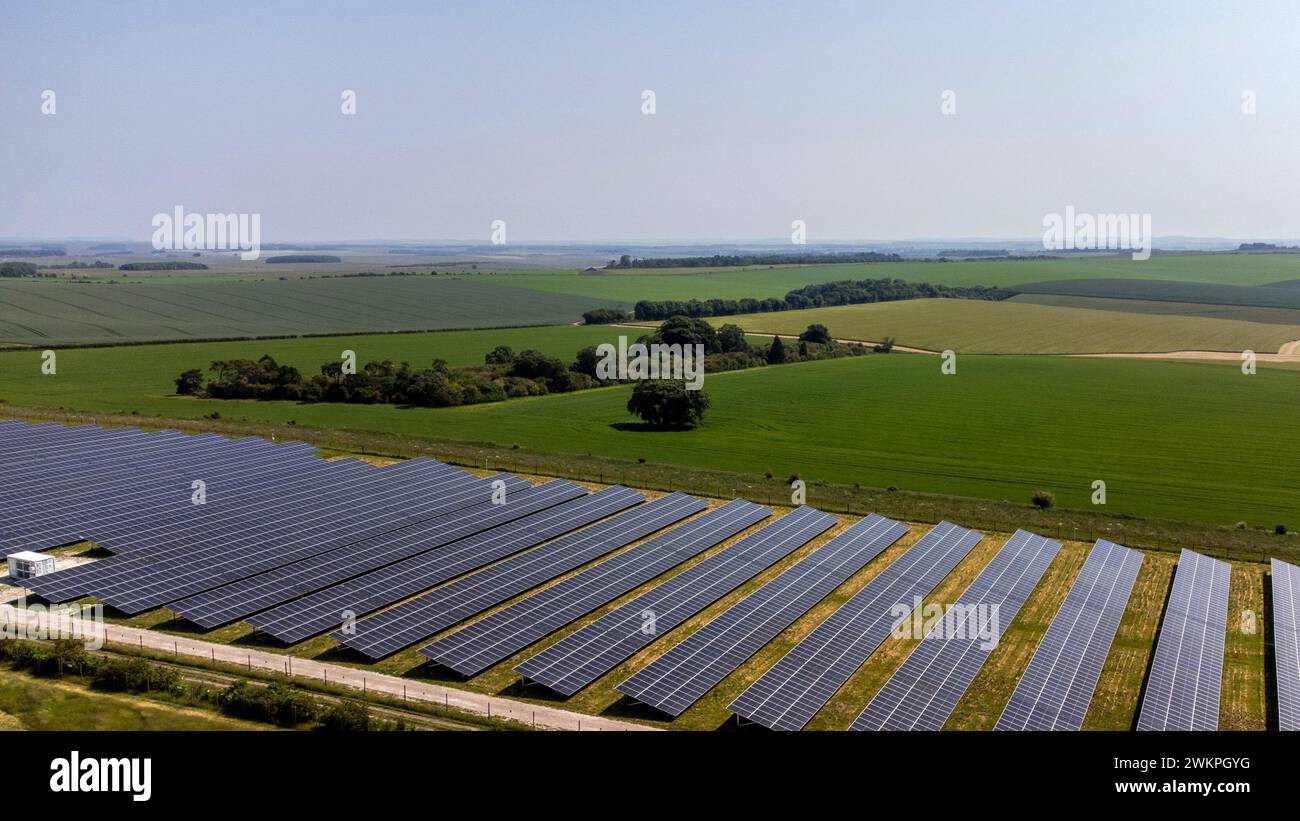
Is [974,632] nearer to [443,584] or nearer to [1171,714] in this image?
[1171,714]

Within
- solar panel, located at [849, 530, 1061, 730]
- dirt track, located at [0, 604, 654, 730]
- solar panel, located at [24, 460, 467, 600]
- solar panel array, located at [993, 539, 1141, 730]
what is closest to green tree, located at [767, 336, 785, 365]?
solar panel, located at [24, 460, 467, 600]

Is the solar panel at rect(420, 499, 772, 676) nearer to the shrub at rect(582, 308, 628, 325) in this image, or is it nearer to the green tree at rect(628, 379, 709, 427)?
the green tree at rect(628, 379, 709, 427)

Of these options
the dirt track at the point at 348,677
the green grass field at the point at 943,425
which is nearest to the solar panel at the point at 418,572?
the dirt track at the point at 348,677

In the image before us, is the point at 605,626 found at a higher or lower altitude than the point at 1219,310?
lower

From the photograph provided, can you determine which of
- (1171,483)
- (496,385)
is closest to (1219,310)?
(1171,483)

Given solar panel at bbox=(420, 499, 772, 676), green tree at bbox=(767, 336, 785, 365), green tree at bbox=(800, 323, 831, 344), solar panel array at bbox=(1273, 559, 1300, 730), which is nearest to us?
solar panel array at bbox=(1273, 559, 1300, 730)

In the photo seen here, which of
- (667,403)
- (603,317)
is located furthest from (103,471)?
(603,317)

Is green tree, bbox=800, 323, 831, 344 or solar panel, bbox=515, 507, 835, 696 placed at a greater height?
green tree, bbox=800, 323, 831, 344

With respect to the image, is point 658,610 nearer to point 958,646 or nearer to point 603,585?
point 603,585
